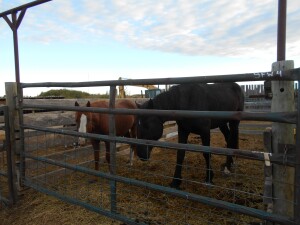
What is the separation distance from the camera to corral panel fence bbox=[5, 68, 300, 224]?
1874 millimetres

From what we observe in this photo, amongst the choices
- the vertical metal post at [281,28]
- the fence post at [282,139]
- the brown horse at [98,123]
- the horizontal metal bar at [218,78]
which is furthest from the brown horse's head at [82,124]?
the vertical metal post at [281,28]

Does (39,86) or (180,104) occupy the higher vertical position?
(39,86)

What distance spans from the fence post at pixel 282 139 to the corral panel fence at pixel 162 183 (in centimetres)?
5

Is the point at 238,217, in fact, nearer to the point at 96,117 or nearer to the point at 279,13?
the point at 279,13

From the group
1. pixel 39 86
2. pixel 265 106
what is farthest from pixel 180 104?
pixel 265 106

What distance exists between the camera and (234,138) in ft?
19.1

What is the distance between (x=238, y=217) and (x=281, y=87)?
1.78 metres

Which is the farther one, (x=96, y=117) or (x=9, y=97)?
(x=96, y=117)

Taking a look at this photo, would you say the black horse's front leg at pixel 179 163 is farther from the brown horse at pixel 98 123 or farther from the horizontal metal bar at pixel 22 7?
the horizontal metal bar at pixel 22 7

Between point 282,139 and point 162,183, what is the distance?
109 inches

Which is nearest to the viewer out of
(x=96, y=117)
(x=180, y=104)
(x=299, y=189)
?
(x=299, y=189)

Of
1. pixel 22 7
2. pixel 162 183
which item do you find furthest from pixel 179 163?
pixel 22 7

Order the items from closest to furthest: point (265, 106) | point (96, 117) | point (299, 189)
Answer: point (299, 189) < point (96, 117) < point (265, 106)

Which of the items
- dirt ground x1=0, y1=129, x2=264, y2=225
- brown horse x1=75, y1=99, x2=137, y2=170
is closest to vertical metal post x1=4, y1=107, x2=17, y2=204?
dirt ground x1=0, y1=129, x2=264, y2=225
